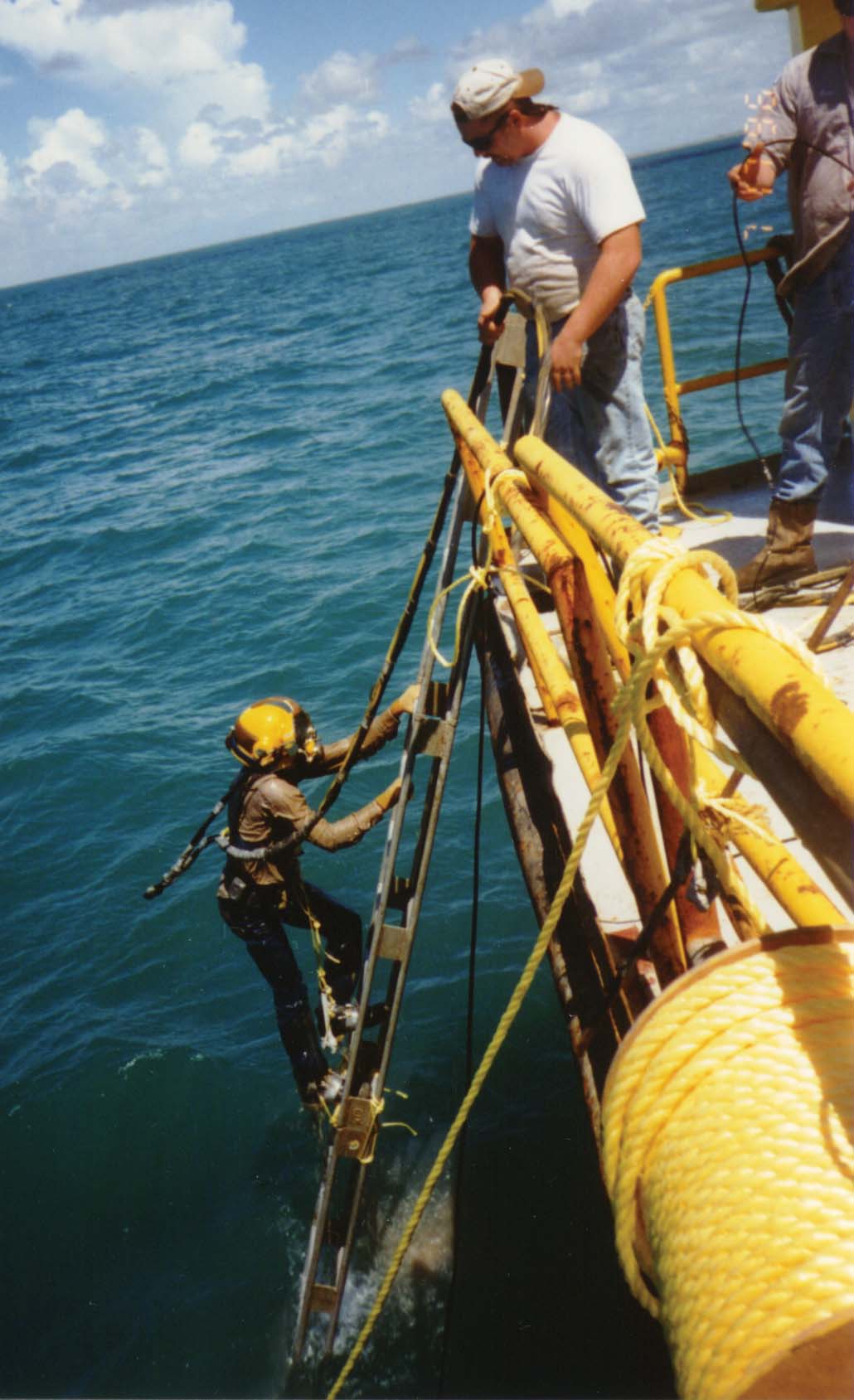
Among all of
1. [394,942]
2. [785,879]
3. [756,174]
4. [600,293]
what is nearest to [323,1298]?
[394,942]

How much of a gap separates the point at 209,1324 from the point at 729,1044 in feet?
16.3

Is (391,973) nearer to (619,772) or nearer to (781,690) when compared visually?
(619,772)

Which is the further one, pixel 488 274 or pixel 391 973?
pixel 488 274

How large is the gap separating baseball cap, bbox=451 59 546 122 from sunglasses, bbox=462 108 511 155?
1.6 inches

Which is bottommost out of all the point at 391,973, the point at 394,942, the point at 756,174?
the point at 391,973

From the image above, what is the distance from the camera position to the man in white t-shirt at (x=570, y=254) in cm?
365

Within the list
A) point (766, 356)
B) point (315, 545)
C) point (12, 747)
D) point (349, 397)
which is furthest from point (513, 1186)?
point (349, 397)

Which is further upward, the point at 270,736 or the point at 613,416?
the point at 613,416

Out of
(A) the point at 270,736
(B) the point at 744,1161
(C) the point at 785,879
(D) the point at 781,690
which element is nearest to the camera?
(D) the point at 781,690

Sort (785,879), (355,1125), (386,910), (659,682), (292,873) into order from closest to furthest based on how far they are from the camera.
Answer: (659,682) < (785,879) < (355,1125) < (386,910) < (292,873)

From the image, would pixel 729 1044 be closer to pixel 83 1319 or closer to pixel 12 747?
pixel 83 1319

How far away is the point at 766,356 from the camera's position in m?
19.8

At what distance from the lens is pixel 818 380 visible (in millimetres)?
4242

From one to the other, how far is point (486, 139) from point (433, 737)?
2.40 meters
